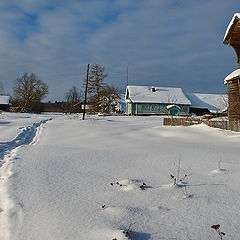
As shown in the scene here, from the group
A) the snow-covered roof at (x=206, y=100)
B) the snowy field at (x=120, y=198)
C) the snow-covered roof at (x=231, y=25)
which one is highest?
the snow-covered roof at (x=231, y=25)

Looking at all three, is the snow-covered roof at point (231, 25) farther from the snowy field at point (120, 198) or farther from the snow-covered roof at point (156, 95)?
the snow-covered roof at point (156, 95)

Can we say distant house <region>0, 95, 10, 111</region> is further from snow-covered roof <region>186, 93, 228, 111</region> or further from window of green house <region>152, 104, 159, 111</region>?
snow-covered roof <region>186, 93, 228, 111</region>

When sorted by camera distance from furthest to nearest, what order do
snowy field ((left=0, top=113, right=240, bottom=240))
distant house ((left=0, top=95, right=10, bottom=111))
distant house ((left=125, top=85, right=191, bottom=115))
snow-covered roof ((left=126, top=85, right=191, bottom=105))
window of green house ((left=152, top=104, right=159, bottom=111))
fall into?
distant house ((left=0, top=95, right=10, bottom=111)) < window of green house ((left=152, top=104, right=159, bottom=111)) < snow-covered roof ((left=126, top=85, right=191, bottom=105)) < distant house ((left=125, top=85, right=191, bottom=115)) < snowy field ((left=0, top=113, right=240, bottom=240))

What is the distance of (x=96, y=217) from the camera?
3.12m

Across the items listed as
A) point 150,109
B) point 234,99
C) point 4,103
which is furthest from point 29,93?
point 234,99

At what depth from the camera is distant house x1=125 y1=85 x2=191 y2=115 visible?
48.9 m

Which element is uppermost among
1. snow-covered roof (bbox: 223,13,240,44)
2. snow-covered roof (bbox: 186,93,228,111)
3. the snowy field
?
snow-covered roof (bbox: 223,13,240,44)

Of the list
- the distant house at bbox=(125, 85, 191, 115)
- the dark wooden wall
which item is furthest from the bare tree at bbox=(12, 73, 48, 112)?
the dark wooden wall

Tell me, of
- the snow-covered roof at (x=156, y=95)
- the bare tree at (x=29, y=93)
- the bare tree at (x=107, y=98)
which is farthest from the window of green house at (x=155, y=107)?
the bare tree at (x=29, y=93)

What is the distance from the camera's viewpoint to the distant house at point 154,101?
48906 mm

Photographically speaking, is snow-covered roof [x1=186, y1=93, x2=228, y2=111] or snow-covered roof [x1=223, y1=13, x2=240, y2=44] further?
snow-covered roof [x1=186, y1=93, x2=228, y2=111]

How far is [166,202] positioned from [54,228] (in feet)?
4.85

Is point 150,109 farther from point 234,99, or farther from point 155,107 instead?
point 234,99

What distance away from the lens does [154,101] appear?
49438mm
